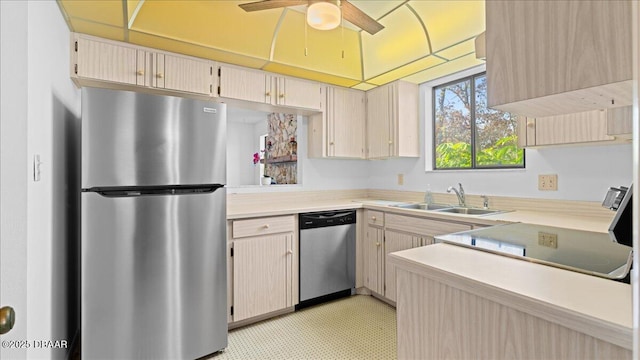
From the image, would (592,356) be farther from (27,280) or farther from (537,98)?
(27,280)

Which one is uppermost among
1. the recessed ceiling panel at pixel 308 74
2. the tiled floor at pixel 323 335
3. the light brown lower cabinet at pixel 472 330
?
the recessed ceiling panel at pixel 308 74

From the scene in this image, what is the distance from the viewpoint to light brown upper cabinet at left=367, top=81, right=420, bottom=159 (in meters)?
3.00

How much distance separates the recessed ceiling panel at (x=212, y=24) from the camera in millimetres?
2012

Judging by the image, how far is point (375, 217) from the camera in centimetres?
276

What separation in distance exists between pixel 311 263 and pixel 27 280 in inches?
71.9

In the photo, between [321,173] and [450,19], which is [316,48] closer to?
[450,19]

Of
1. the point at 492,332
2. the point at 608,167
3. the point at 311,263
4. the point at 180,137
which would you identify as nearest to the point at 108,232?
the point at 180,137

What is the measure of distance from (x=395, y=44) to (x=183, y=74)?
1847 millimetres

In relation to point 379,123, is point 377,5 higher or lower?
higher

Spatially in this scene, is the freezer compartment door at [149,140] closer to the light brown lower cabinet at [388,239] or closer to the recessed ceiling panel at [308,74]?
the recessed ceiling panel at [308,74]

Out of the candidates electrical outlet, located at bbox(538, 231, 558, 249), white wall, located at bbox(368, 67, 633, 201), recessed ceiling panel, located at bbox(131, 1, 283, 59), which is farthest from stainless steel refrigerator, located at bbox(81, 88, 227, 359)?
white wall, located at bbox(368, 67, 633, 201)

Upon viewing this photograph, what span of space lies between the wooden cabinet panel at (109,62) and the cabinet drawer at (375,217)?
2.14 m

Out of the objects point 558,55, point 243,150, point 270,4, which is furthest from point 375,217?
point 558,55

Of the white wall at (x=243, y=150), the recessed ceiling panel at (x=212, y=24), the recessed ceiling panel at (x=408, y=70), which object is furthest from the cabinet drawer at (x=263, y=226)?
the recessed ceiling panel at (x=408, y=70)
